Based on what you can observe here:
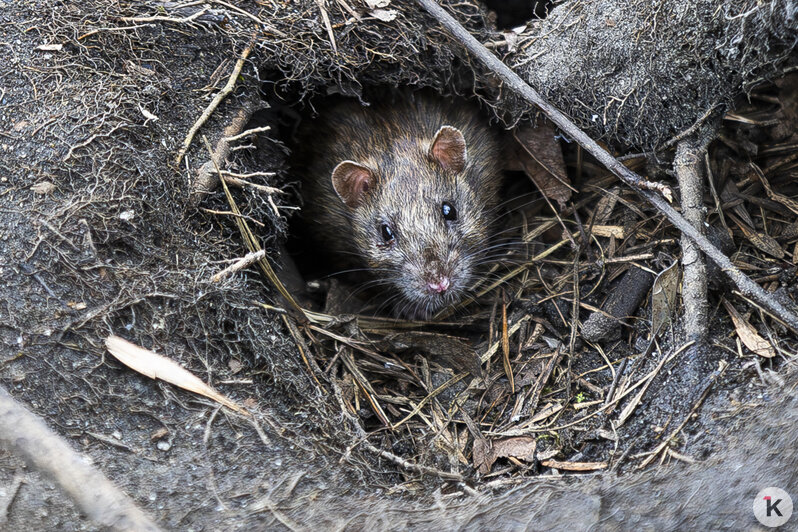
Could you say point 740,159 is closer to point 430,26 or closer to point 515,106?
point 515,106

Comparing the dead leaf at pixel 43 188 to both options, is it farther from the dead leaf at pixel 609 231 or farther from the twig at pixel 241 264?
the dead leaf at pixel 609 231

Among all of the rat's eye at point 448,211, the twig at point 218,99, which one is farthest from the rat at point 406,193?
the twig at point 218,99

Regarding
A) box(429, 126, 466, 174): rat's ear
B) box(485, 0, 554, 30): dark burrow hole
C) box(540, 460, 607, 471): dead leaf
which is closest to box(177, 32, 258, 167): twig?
box(429, 126, 466, 174): rat's ear

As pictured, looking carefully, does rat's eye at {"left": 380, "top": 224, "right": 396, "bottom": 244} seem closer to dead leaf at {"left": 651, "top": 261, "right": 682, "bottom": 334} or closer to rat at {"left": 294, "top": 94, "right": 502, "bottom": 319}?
rat at {"left": 294, "top": 94, "right": 502, "bottom": 319}

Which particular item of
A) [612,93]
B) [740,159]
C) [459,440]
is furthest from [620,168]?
[459,440]

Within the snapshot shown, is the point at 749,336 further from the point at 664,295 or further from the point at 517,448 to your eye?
the point at 517,448

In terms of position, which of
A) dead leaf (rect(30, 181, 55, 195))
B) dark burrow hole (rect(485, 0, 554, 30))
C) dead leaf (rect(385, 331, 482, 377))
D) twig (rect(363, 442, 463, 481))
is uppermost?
dark burrow hole (rect(485, 0, 554, 30))

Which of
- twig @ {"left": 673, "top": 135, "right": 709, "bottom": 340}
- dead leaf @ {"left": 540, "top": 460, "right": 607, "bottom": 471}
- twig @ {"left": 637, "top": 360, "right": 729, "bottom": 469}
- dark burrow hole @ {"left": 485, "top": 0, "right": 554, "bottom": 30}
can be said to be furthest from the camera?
dark burrow hole @ {"left": 485, "top": 0, "right": 554, "bottom": 30}

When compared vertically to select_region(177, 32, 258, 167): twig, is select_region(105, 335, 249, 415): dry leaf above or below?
below
